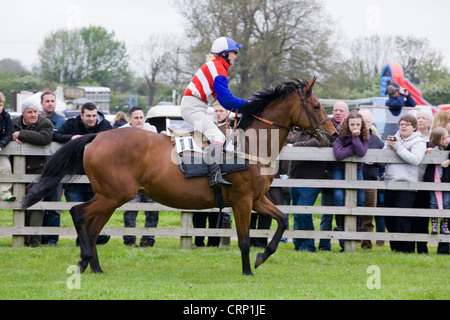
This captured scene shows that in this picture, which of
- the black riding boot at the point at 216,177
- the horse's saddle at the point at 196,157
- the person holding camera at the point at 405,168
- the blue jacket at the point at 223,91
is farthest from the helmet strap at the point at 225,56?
the person holding camera at the point at 405,168

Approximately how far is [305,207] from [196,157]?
255cm

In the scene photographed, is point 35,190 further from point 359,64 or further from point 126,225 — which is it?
point 359,64

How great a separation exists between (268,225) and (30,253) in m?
3.75

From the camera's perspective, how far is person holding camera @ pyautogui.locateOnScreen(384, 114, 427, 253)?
9102mm

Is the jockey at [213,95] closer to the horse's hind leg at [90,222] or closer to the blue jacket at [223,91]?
the blue jacket at [223,91]

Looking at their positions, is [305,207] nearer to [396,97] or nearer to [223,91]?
[223,91]

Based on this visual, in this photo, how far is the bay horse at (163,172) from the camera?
23.8ft

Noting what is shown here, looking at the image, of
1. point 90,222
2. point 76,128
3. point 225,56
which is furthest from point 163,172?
point 76,128

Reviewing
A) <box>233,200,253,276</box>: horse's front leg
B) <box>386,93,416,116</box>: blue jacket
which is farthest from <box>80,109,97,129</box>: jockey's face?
<box>386,93,416,116</box>: blue jacket

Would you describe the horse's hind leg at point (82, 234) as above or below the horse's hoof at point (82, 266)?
above

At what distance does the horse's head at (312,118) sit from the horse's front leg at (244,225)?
1.22 m

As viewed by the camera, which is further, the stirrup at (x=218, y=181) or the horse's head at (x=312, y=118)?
the horse's head at (x=312, y=118)

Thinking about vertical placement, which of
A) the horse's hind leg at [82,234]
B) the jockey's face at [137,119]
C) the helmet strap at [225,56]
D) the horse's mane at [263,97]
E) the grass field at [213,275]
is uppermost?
the helmet strap at [225,56]

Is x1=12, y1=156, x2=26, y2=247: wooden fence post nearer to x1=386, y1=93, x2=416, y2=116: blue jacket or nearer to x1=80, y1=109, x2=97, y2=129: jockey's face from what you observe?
x1=80, y1=109, x2=97, y2=129: jockey's face
